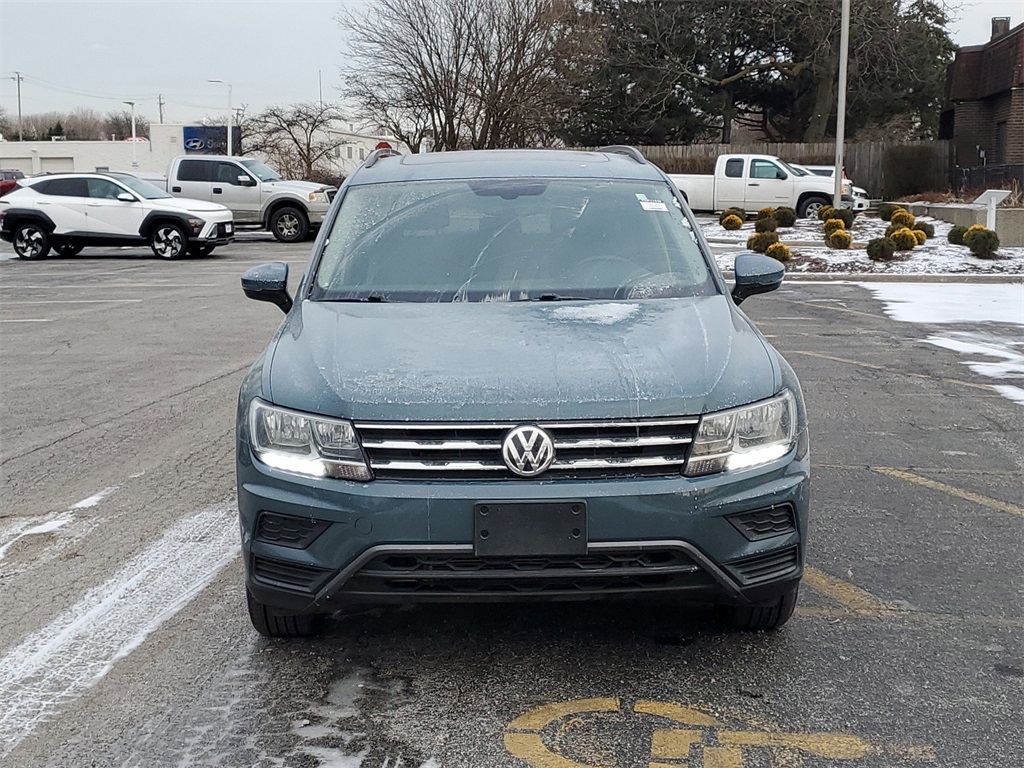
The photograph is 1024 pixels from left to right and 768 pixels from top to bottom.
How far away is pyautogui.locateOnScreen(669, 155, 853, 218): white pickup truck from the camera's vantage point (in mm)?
28125

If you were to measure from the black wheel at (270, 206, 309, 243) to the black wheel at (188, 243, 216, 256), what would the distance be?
305cm

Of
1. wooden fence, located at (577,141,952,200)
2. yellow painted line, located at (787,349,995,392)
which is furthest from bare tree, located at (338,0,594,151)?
yellow painted line, located at (787,349,995,392)

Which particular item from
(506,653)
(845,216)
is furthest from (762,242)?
(506,653)

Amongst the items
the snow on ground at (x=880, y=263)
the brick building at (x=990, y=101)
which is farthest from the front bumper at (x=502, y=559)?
the brick building at (x=990, y=101)

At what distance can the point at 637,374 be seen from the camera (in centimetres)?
338

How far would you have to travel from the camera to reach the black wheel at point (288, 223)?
25.0 m

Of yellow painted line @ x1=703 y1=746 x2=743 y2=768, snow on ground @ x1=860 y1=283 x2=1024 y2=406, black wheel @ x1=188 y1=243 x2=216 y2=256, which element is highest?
black wheel @ x1=188 y1=243 x2=216 y2=256

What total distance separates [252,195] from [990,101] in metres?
22.8

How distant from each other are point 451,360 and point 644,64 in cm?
3933

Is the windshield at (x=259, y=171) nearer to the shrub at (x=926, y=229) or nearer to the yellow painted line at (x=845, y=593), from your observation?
the shrub at (x=926, y=229)

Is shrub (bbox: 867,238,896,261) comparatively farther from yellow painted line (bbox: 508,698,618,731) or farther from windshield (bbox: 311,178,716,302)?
yellow painted line (bbox: 508,698,618,731)

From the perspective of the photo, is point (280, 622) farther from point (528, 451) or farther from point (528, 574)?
point (528, 451)

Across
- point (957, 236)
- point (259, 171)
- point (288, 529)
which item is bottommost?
point (288, 529)

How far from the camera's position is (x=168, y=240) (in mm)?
21484
